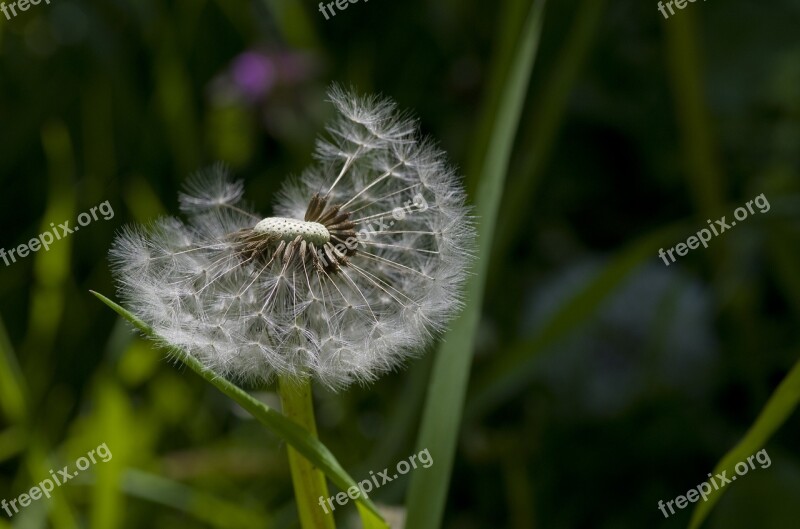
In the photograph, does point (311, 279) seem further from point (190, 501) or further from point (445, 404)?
point (190, 501)

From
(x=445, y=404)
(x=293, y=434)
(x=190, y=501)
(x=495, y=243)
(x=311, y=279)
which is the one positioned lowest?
(x=190, y=501)

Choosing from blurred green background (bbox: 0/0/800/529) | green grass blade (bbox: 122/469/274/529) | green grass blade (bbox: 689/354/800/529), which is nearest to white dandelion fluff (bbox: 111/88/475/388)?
green grass blade (bbox: 689/354/800/529)

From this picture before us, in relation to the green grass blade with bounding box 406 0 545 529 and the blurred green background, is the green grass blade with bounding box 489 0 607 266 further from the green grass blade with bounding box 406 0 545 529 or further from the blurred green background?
the green grass blade with bounding box 406 0 545 529

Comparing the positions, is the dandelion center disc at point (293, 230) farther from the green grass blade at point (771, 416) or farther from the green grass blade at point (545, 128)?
the green grass blade at point (545, 128)

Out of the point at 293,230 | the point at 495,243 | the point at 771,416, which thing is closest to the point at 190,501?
Answer: the point at 495,243

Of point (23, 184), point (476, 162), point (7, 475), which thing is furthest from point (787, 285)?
point (23, 184)

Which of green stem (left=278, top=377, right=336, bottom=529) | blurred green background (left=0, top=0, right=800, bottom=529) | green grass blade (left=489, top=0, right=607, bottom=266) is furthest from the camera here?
green grass blade (left=489, top=0, right=607, bottom=266)
